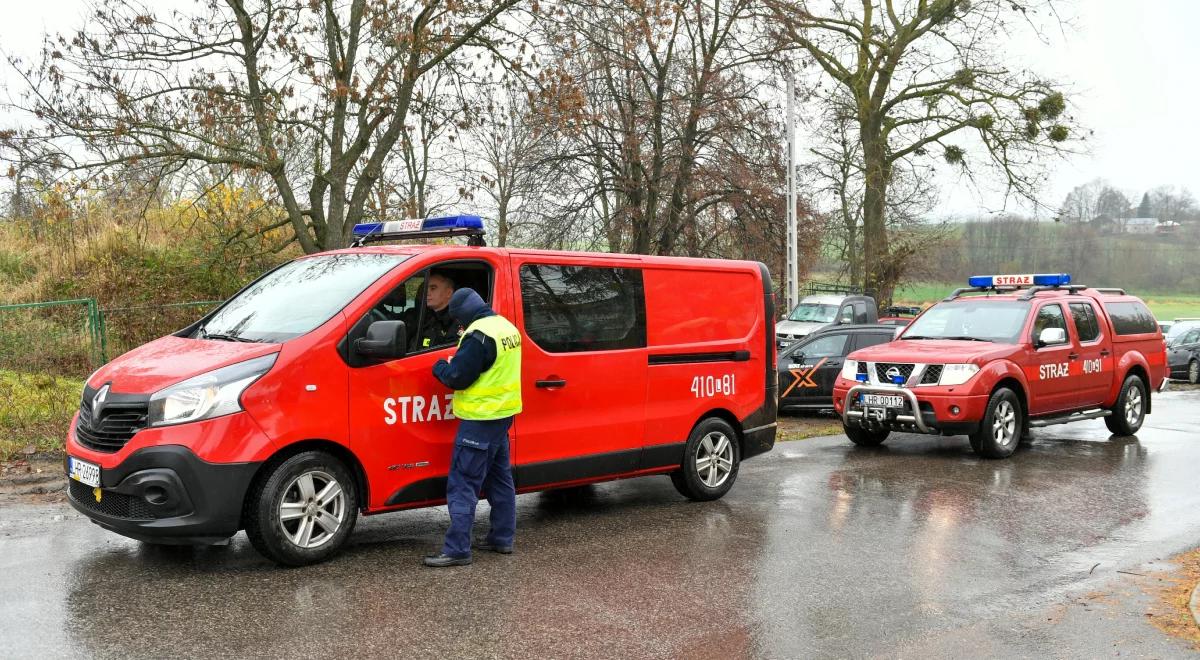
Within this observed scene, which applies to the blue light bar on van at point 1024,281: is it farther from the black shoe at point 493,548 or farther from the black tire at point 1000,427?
the black shoe at point 493,548

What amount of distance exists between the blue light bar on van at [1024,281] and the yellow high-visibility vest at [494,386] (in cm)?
839

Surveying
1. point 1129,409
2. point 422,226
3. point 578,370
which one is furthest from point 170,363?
point 1129,409

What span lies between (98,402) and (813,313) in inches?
810

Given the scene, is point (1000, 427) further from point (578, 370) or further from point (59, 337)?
point (59, 337)

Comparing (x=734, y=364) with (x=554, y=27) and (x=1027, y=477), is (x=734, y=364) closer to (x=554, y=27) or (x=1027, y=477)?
(x=1027, y=477)

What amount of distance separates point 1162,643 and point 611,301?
427 cm

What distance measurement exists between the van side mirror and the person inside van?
429 mm

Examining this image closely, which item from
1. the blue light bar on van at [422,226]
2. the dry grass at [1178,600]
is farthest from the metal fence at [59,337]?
the dry grass at [1178,600]

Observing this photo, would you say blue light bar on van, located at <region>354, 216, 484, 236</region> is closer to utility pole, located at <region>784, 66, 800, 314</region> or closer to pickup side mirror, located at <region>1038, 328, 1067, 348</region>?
pickup side mirror, located at <region>1038, 328, 1067, 348</region>

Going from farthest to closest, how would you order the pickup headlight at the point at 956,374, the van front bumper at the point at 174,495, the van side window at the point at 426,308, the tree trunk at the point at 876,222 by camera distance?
the tree trunk at the point at 876,222
the pickup headlight at the point at 956,374
the van side window at the point at 426,308
the van front bumper at the point at 174,495

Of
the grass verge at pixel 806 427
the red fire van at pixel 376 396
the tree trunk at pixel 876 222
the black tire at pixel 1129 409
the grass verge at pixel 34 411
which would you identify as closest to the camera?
the red fire van at pixel 376 396

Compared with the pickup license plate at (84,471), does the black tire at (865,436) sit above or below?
below

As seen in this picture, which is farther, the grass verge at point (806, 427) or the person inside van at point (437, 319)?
the grass verge at point (806, 427)

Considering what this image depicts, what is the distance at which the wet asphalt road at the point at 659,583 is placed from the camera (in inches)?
202
